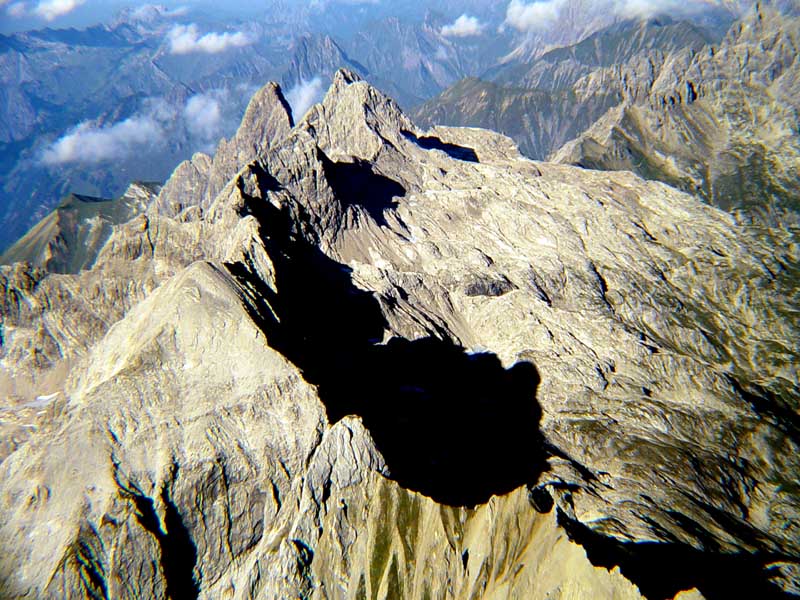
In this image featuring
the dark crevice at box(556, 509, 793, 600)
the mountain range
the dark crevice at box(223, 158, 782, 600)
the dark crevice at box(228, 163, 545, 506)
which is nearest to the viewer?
the dark crevice at box(556, 509, 793, 600)

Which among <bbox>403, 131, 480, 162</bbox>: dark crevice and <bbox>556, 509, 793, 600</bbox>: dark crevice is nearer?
<bbox>556, 509, 793, 600</bbox>: dark crevice

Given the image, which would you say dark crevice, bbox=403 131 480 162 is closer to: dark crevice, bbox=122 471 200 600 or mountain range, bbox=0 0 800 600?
mountain range, bbox=0 0 800 600

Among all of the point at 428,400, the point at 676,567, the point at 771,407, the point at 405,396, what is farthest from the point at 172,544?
the point at 771,407

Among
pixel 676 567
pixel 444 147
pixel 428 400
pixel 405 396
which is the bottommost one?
pixel 428 400

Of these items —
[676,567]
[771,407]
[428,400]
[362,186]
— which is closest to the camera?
[676,567]

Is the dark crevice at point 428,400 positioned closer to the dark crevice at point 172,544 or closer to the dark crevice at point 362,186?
the dark crevice at point 172,544

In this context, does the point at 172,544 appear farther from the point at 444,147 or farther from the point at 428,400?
the point at 444,147

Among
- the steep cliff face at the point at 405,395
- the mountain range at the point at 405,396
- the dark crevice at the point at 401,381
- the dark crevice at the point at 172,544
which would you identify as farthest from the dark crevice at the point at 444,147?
the dark crevice at the point at 172,544

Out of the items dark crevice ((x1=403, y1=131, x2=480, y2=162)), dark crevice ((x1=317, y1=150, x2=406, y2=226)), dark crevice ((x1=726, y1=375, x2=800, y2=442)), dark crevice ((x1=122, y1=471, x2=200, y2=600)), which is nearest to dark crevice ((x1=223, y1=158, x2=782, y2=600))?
dark crevice ((x1=122, y1=471, x2=200, y2=600))
